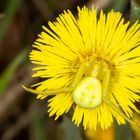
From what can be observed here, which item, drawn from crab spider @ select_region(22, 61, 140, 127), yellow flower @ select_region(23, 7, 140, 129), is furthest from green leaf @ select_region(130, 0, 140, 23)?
crab spider @ select_region(22, 61, 140, 127)

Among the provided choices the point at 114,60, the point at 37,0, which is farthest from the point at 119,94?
the point at 37,0

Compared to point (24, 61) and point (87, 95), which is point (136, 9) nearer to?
point (87, 95)

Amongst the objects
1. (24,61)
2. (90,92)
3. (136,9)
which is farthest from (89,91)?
(24,61)

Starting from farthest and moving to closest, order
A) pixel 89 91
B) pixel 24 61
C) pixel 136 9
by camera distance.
A: pixel 24 61
pixel 136 9
pixel 89 91

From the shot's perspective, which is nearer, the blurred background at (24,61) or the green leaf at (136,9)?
the green leaf at (136,9)

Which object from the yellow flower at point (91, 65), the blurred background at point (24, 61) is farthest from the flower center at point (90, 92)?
the blurred background at point (24, 61)

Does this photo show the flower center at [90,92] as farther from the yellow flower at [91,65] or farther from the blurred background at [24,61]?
the blurred background at [24,61]
